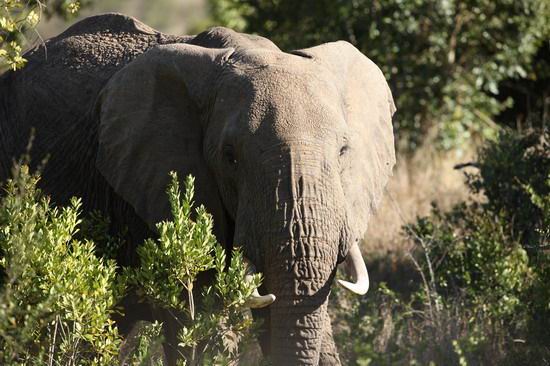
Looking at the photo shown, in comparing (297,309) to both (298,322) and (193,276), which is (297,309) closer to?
(298,322)

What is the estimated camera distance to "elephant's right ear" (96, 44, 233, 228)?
5.72 m

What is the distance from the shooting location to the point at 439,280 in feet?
24.4

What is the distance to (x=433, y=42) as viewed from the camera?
1154cm

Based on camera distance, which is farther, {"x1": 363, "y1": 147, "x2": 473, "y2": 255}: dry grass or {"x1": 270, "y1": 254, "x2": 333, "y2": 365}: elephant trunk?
{"x1": 363, "y1": 147, "x2": 473, "y2": 255}: dry grass

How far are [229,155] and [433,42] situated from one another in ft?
21.3

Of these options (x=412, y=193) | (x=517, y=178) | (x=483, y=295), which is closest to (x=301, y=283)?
(x=483, y=295)

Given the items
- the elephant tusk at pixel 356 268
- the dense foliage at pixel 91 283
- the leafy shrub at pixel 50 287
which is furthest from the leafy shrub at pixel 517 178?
the leafy shrub at pixel 50 287

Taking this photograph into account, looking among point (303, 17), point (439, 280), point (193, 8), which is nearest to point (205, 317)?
point (439, 280)

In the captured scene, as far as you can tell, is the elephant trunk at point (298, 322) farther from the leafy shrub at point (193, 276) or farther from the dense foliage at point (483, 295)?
the dense foliage at point (483, 295)

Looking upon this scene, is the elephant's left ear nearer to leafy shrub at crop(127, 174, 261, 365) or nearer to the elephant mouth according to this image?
the elephant mouth

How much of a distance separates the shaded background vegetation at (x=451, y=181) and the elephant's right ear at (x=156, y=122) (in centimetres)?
135

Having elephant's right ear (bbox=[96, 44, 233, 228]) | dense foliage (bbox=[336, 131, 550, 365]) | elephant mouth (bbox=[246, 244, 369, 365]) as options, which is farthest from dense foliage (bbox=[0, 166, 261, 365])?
dense foliage (bbox=[336, 131, 550, 365])

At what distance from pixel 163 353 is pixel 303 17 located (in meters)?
5.80

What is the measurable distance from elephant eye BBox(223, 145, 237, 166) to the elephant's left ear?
520 mm
